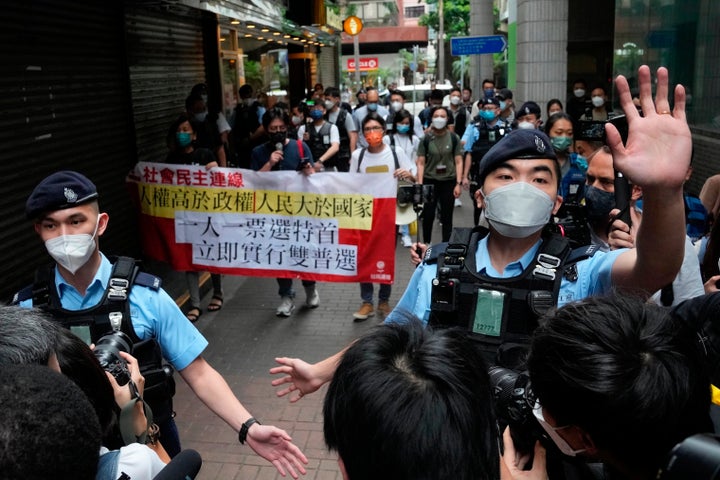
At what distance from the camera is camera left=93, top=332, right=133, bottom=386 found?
203 centimetres

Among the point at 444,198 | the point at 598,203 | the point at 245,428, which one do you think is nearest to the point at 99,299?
the point at 245,428

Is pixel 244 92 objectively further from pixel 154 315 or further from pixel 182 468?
pixel 182 468

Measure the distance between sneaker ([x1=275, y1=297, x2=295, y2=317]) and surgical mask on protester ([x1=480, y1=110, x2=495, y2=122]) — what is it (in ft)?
13.2

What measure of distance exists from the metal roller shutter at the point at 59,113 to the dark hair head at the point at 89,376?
12.6 feet

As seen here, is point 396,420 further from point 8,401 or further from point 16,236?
point 16,236

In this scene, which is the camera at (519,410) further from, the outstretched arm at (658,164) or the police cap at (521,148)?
the police cap at (521,148)

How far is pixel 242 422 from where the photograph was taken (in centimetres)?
259

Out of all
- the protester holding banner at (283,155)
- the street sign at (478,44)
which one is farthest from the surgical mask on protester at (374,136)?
the street sign at (478,44)

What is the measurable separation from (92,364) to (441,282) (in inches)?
48.6

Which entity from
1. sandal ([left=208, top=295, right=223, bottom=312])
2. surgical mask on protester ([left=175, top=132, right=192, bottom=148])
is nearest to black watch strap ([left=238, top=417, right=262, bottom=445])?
sandal ([left=208, top=295, right=223, bottom=312])

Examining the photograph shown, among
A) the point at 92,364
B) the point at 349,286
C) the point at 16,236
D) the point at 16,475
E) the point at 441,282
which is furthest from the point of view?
the point at 349,286

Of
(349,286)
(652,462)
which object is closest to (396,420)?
(652,462)

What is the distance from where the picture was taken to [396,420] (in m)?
1.28

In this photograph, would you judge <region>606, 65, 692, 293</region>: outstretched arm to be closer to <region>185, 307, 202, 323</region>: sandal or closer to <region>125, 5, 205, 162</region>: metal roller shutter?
<region>185, 307, 202, 323</region>: sandal
